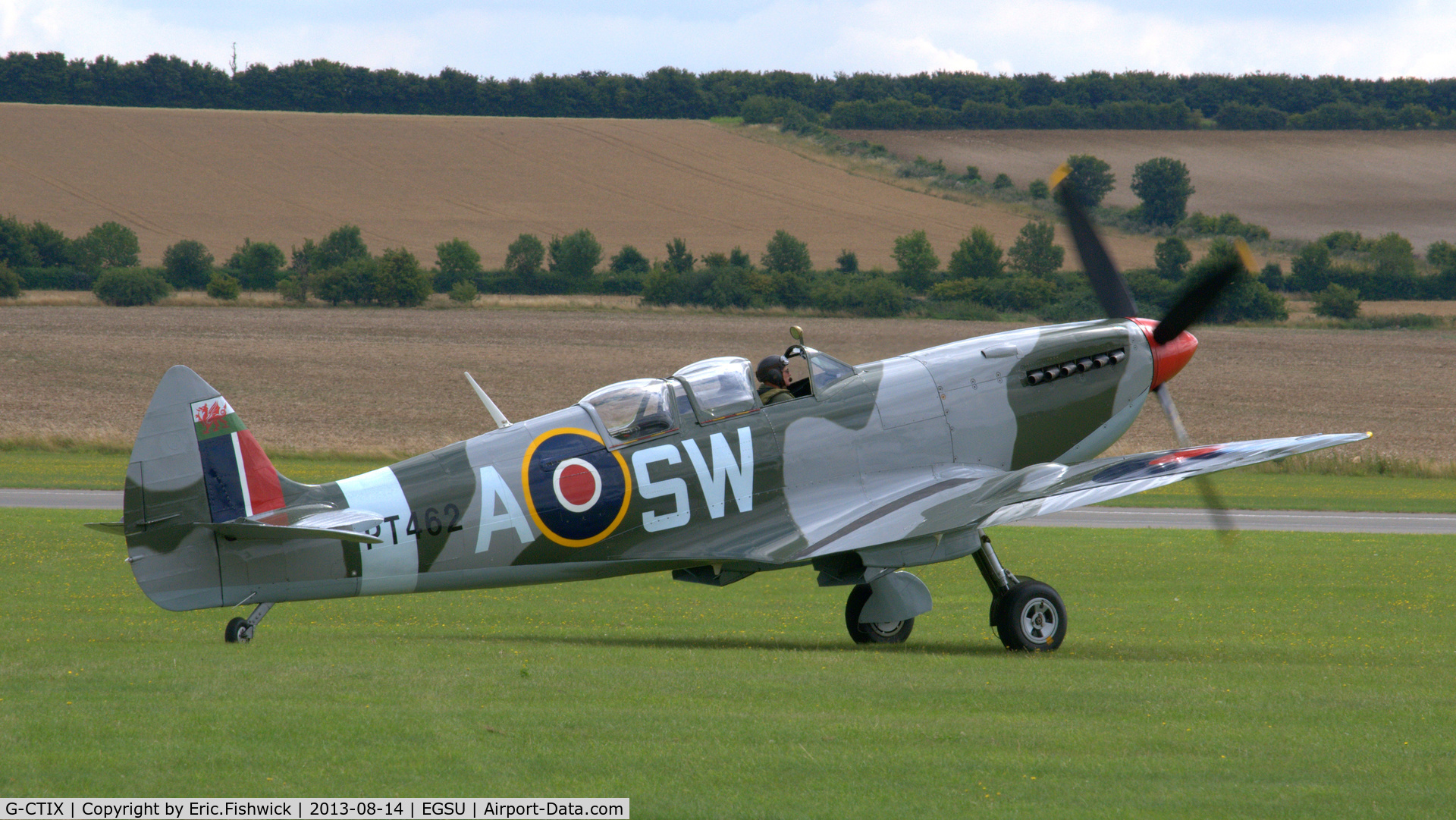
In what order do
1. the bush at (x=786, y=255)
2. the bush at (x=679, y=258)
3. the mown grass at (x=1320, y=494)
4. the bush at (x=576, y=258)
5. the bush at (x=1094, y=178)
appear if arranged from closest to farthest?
the mown grass at (x=1320, y=494) → the bush at (x=786, y=255) → the bush at (x=679, y=258) → the bush at (x=576, y=258) → the bush at (x=1094, y=178)

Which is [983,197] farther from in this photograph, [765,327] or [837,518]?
[837,518]

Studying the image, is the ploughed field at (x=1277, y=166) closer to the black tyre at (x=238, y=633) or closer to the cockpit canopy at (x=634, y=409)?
the cockpit canopy at (x=634, y=409)

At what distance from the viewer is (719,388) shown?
1058 centimetres

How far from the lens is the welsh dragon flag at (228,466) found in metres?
9.23

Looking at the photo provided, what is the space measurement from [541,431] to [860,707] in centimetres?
360

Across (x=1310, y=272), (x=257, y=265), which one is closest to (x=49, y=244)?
(x=257, y=265)

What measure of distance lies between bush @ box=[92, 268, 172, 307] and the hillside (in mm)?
5679

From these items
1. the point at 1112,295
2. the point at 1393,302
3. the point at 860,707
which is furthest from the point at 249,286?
the point at 860,707

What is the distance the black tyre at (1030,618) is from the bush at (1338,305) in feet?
172

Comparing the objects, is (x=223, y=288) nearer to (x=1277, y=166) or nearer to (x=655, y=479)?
(x=655, y=479)

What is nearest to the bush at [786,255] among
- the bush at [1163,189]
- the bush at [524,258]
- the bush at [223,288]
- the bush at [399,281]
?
the bush at [524,258]

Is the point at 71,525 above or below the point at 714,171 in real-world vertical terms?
below

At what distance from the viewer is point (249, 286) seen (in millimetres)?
64125

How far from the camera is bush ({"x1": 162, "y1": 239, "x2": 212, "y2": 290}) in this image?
6278cm
